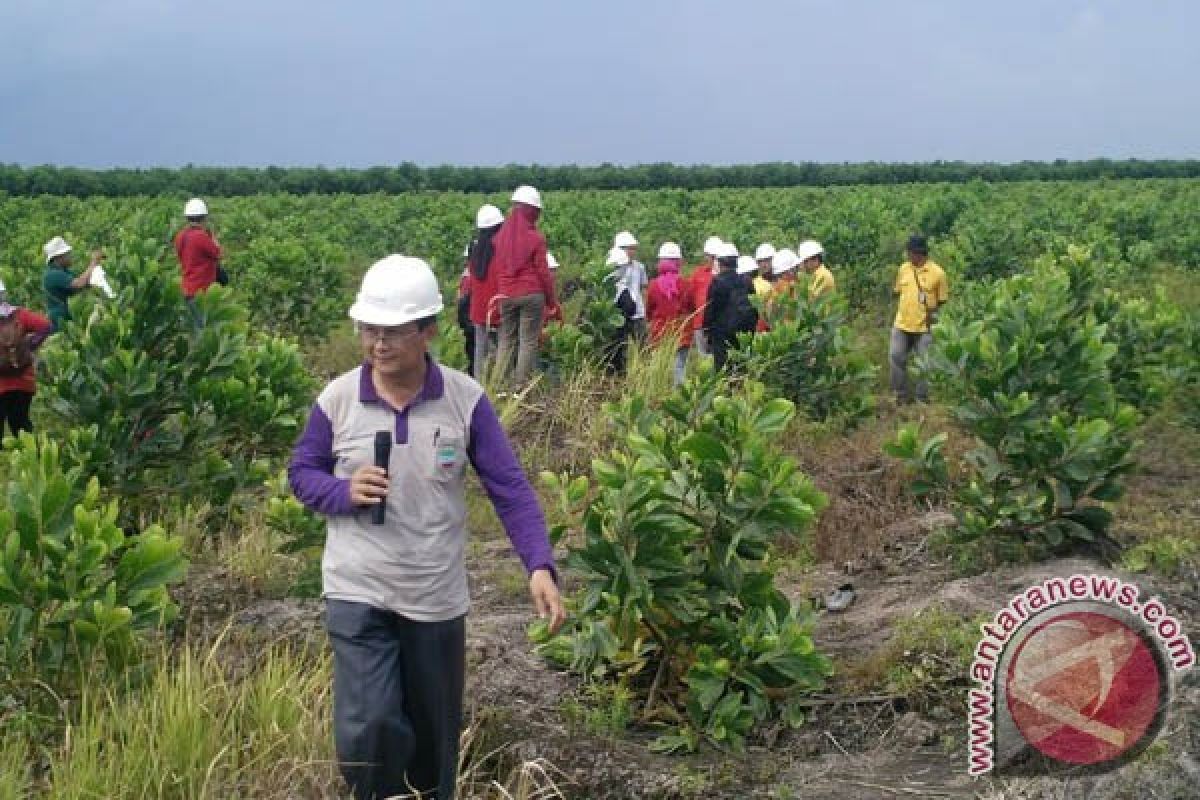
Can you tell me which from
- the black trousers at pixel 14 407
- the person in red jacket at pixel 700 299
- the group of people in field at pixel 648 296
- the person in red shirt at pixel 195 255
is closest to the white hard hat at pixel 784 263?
the group of people in field at pixel 648 296

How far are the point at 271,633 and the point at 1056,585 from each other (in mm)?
3435

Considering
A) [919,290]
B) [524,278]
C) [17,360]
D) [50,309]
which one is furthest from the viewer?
[919,290]

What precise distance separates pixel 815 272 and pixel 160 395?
266 inches

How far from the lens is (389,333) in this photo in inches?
159

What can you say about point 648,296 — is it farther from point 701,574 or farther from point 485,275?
point 701,574

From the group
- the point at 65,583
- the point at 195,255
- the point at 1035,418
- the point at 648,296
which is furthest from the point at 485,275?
the point at 65,583

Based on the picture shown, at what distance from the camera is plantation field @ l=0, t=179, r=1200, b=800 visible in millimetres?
4762

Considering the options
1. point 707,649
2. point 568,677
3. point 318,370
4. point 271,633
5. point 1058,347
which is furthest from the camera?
point 318,370

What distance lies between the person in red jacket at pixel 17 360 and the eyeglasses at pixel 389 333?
5.22 meters

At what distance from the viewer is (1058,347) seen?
7.27 meters

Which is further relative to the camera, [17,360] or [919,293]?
[919,293]

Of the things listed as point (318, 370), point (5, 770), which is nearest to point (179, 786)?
point (5, 770)

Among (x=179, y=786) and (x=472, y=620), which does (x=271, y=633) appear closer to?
(x=472, y=620)

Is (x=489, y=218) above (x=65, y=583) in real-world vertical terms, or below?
above
